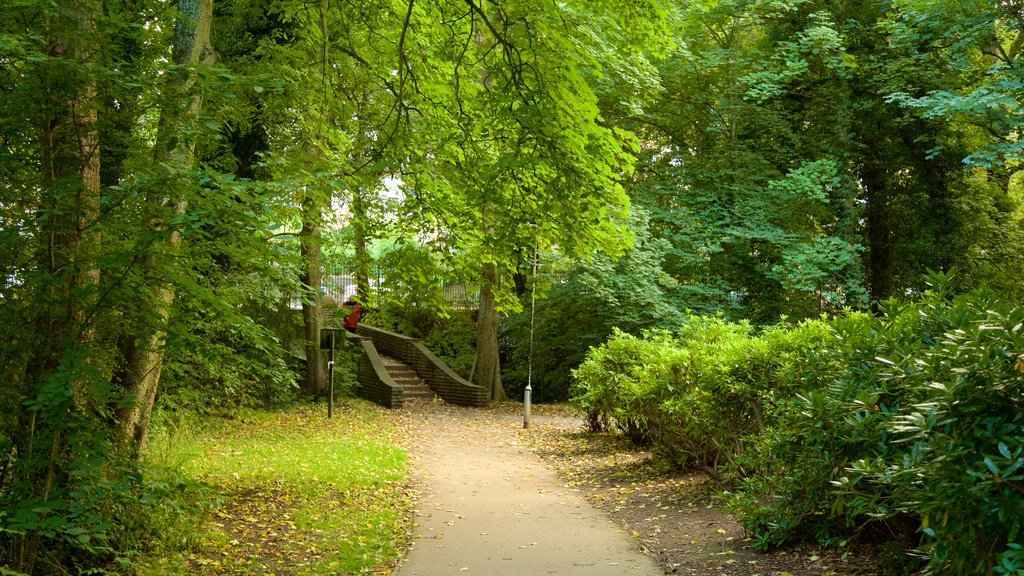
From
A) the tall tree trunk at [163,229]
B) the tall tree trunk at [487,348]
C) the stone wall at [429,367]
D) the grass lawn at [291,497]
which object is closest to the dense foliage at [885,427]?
the grass lawn at [291,497]

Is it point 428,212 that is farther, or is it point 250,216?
point 428,212

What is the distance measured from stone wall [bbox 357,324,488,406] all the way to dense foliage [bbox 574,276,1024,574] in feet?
41.6

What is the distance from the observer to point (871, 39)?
2125 centimetres

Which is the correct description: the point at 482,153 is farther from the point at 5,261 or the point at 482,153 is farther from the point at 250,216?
the point at 5,261

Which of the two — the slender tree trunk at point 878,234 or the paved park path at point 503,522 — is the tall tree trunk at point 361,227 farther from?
the slender tree trunk at point 878,234

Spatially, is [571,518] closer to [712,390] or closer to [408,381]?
[712,390]

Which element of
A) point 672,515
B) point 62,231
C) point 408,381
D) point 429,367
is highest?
point 62,231

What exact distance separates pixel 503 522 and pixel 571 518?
76 cm

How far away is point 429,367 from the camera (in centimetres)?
2398

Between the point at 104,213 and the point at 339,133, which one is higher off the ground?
the point at 339,133

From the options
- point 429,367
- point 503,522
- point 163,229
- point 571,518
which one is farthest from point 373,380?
point 163,229

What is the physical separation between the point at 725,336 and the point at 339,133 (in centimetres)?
630

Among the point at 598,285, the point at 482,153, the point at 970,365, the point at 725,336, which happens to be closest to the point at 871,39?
the point at 598,285

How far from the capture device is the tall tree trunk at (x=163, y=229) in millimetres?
5055
